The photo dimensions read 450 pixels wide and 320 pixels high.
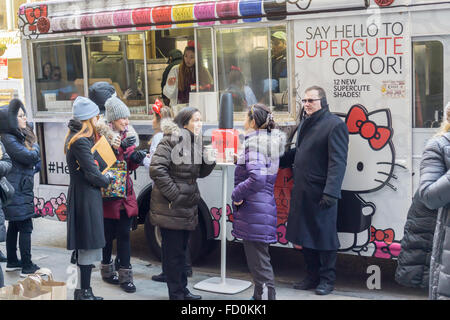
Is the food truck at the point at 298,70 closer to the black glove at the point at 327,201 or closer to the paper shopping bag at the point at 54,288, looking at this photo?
the black glove at the point at 327,201

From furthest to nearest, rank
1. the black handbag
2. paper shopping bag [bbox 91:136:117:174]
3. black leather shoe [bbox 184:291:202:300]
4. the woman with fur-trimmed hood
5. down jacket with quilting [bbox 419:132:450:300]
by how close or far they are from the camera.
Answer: the woman with fur-trimmed hood → black leather shoe [bbox 184:291:202:300] → paper shopping bag [bbox 91:136:117:174] → the black handbag → down jacket with quilting [bbox 419:132:450:300]

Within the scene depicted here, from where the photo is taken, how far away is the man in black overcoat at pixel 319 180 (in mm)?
5832

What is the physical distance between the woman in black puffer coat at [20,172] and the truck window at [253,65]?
2016 mm

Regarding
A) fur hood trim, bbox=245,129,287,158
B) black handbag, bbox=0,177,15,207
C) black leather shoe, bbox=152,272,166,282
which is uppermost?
fur hood trim, bbox=245,129,287,158

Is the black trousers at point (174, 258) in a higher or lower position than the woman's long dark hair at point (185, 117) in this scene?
lower

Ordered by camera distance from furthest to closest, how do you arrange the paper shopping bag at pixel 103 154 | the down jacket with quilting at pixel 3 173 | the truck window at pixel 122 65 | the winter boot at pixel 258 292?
the truck window at pixel 122 65 → the paper shopping bag at pixel 103 154 → the winter boot at pixel 258 292 → the down jacket with quilting at pixel 3 173

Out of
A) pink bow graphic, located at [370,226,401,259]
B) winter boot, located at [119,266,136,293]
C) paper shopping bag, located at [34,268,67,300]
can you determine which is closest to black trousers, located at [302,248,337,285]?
pink bow graphic, located at [370,226,401,259]

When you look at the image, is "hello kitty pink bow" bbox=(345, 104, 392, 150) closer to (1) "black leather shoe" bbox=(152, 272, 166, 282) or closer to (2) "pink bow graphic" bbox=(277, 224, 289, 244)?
(2) "pink bow graphic" bbox=(277, 224, 289, 244)

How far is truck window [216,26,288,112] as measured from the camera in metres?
6.27

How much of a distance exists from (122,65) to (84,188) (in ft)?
6.72

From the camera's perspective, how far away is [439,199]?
3.86 metres

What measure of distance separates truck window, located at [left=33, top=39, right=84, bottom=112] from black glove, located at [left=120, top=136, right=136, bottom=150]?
1.74m

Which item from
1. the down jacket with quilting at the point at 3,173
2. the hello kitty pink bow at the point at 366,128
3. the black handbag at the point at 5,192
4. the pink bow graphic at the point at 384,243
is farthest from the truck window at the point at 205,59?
the black handbag at the point at 5,192

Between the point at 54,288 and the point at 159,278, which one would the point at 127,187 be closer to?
the point at 159,278
